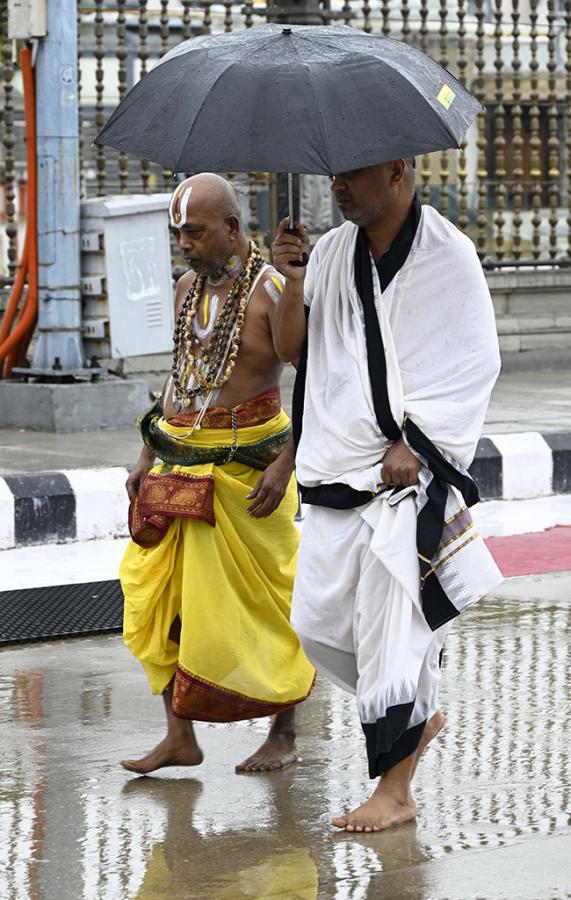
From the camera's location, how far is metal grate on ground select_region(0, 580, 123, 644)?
258 inches

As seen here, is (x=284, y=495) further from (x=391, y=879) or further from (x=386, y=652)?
(x=391, y=879)

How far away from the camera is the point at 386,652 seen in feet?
14.2

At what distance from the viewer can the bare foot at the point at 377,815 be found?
436 cm

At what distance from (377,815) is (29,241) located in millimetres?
6291

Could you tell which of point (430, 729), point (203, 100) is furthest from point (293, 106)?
point (430, 729)

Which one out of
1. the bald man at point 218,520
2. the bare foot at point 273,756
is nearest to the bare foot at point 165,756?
the bald man at point 218,520

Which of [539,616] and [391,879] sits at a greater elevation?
[391,879]

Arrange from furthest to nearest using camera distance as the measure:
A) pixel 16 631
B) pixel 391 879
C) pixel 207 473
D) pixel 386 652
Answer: pixel 16 631
pixel 207 473
pixel 386 652
pixel 391 879

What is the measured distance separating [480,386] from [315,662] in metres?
0.76

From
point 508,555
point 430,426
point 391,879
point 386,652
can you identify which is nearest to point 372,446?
point 430,426

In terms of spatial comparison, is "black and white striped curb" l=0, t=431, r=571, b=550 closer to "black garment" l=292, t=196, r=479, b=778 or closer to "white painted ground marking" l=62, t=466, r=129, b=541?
"white painted ground marking" l=62, t=466, r=129, b=541

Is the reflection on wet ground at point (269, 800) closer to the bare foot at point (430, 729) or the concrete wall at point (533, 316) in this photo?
the bare foot at point (430, 729)

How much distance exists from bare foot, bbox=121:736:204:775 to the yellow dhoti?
8 centimetres

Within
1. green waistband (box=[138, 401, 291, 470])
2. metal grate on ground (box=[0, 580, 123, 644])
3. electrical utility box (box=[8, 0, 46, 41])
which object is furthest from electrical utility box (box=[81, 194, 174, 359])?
green waistband (box=[138, 401, 291, 470])
